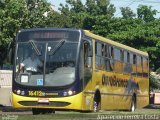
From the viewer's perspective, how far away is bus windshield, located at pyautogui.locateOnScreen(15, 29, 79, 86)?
2067cm

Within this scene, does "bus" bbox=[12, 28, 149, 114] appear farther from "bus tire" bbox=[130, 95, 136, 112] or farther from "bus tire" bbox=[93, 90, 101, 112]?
"bus tire" bbox=[130, 95, 136, 112]

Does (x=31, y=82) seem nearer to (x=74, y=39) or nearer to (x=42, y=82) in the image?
(x=42, y=82)

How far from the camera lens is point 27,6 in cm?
4359

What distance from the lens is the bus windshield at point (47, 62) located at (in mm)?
20672

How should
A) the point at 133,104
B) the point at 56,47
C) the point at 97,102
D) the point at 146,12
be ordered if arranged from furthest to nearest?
the point at 146,12
the point at 133,104
the point at 97,102
the point at 56,47

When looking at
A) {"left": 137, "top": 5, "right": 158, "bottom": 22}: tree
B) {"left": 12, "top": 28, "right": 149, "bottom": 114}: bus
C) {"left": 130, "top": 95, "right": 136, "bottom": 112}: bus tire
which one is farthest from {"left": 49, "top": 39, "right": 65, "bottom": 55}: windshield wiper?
{"left": 137, "top": 5, "right": 158, "bottom": 22}: tree

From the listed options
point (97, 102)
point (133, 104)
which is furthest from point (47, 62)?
point (133, 104)

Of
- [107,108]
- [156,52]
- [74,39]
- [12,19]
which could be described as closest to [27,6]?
[12,19]

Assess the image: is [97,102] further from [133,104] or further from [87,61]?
[133,104]

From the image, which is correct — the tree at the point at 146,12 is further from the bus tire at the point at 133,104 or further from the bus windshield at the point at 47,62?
the bus windshield at the point at 47,62

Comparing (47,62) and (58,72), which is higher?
(47,62)

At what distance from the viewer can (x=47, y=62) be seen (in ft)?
68.2

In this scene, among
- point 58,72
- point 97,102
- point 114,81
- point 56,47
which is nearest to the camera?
point 58,72

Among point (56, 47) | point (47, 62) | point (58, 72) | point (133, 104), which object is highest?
point (56, 47)
